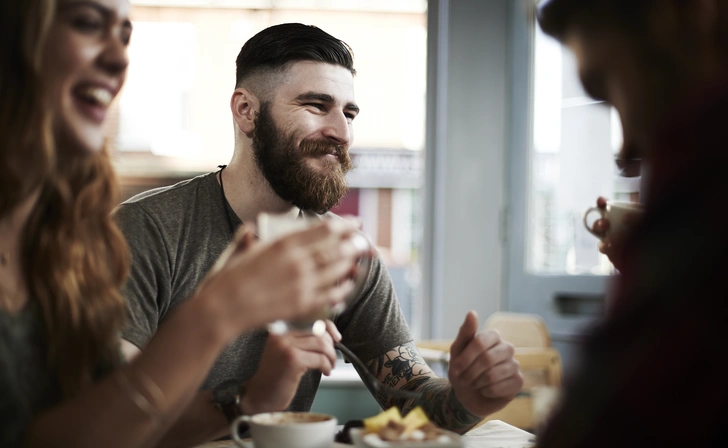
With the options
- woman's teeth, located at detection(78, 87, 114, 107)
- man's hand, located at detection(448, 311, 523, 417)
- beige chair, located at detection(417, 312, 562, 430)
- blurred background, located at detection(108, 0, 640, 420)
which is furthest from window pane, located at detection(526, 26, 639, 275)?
woman's teeth, located at detection(78, 87, 114, 107)

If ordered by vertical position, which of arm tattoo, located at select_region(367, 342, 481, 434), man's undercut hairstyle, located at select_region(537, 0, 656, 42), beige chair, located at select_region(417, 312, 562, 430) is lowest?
beige chair, located at select_region(417, 312, 562, 430)

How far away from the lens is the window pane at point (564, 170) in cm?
294

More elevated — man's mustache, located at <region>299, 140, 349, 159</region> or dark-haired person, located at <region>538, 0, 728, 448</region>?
man's mustache, located at <region>299, 140, 349, 159</region>

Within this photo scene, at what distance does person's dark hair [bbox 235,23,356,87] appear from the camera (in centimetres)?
183

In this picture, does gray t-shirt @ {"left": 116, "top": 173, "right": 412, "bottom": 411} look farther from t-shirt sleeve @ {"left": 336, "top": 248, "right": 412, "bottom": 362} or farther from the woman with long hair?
the woman with long hair

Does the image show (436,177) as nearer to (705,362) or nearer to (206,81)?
(206,81)

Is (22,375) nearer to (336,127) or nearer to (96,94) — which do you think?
(96,94)

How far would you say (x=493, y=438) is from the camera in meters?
1.23

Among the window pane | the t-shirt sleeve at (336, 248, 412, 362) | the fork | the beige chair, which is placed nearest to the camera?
the fork

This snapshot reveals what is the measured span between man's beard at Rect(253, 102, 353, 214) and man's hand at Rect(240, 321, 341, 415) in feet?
2.18

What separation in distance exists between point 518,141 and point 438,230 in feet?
1.79

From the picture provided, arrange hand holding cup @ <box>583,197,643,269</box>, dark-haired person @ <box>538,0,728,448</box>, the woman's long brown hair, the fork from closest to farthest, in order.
A: 1. dark-haired person @ <box>538,0,728,448</box>
2. the woman's long brown hair
3. the fork
4. hand holding cup @ <box>583,197,643,269</box>

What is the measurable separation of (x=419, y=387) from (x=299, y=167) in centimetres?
66

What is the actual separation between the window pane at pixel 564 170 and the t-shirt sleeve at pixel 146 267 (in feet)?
6.32
